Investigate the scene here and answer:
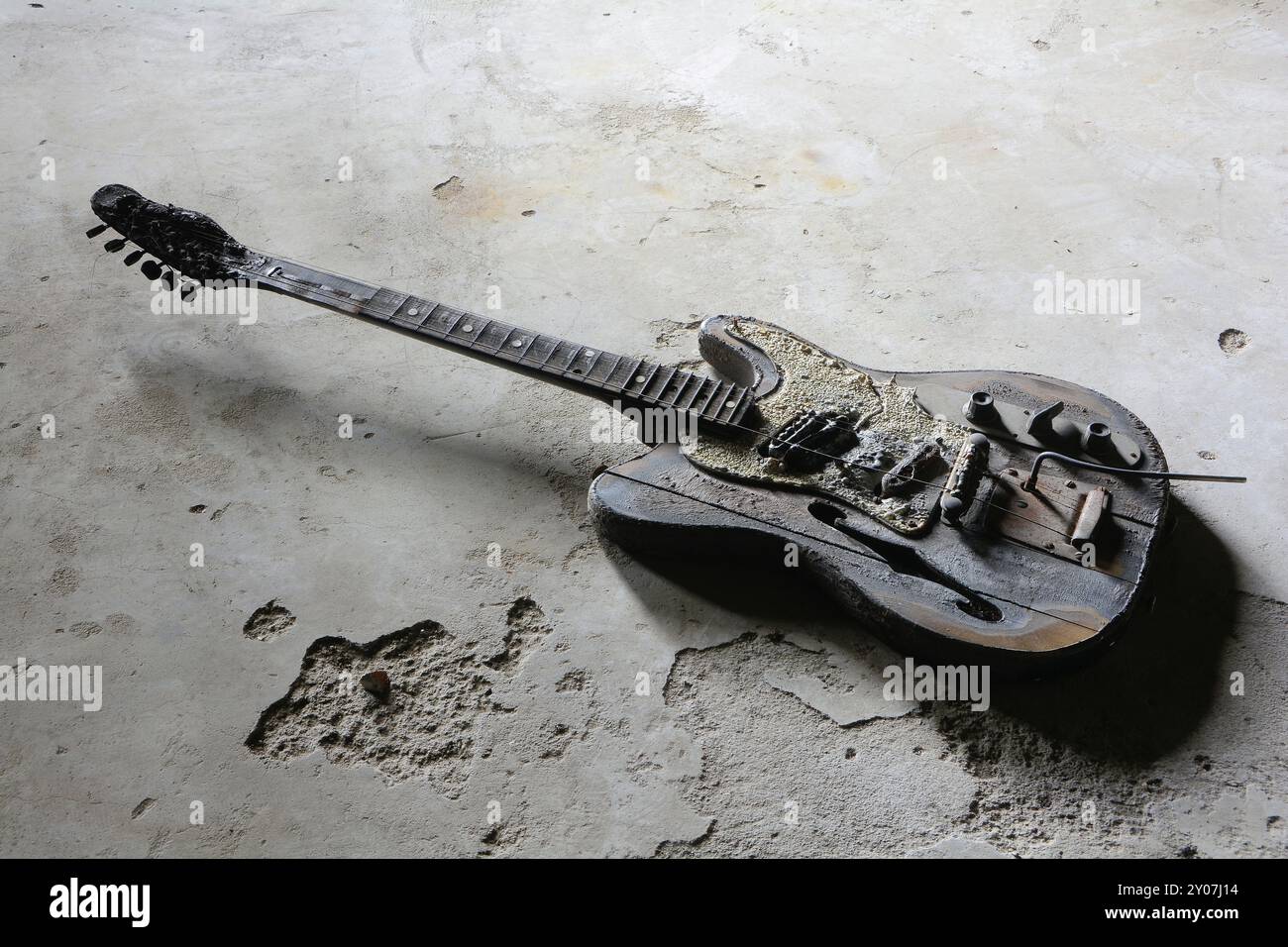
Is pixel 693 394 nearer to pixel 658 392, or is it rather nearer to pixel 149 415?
pixel 658 392

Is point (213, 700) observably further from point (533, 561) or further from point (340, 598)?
point (533, 561)

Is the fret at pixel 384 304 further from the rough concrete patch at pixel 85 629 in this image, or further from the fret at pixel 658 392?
the rough concrete patch at pixel 85 629

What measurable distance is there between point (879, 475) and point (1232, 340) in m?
1.59

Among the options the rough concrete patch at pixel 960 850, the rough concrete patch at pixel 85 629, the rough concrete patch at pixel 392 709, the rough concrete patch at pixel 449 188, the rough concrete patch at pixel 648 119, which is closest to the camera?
the rough concrete patch at pixel 960 850

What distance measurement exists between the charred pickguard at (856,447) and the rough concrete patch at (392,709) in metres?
0.84

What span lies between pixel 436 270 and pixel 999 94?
104 inches

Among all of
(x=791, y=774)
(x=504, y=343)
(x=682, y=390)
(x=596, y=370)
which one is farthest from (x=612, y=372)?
(x=791, y=774)

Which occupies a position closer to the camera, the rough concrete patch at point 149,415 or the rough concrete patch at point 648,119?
the rough concrete patch at point 149,415

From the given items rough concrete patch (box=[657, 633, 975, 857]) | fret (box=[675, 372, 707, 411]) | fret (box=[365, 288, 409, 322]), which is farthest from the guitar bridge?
fret (box=[365, 288, 409, 322])

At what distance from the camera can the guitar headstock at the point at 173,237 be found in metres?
2.97

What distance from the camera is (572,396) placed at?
320 centimetres

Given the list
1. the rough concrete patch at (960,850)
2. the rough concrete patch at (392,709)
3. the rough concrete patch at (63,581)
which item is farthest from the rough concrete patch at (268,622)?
the rough concrete patch at (960,850)
